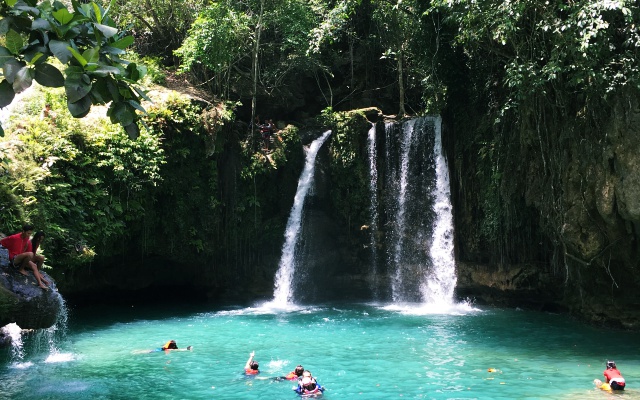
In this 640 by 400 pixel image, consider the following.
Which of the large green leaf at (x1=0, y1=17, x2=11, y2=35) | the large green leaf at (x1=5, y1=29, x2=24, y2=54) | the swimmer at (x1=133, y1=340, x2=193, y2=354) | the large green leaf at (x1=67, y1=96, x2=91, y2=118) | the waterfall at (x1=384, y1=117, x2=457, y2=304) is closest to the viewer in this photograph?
the large green leaf at (x1=67, y1=96, x2=91, y2=118)

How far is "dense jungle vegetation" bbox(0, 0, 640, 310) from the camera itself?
13719 mm

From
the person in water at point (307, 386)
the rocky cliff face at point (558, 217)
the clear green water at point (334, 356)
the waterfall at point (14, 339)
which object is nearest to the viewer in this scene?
the person in water at point (307, 386)

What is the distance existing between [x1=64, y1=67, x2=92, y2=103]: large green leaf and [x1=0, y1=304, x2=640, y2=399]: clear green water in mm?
7429

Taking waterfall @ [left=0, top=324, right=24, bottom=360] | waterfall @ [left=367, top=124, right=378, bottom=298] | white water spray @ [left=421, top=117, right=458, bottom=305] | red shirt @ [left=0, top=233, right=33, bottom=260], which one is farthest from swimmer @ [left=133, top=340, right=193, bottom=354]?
white water spray @ [left=421, top=117, right=458, bottom=305]

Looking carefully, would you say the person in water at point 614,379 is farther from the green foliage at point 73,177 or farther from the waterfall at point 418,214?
the green foliage at point 73,177

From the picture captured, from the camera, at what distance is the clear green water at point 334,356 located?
1020 centimetres

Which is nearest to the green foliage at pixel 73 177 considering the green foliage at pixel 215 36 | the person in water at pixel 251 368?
the green foliage at pixel 215 36

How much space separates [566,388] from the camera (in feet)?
33.2

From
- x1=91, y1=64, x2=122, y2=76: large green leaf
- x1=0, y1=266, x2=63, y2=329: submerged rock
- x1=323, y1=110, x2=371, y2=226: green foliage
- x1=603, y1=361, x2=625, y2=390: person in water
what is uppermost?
x1=323, y1=110, x2=371, y2=226: green foliage

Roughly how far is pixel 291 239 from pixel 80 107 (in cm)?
1789

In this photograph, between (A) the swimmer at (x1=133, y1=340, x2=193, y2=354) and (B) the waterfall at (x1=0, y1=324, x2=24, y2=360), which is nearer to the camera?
(B) the waterfall at (x1=0, y1=324, x2=24, y2=360)

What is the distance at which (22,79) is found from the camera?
353cm

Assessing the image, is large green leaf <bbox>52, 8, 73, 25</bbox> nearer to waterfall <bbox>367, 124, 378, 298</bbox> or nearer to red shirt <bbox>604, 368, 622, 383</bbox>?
red shirt <bbox>604, 368, 622, 383</bbox>

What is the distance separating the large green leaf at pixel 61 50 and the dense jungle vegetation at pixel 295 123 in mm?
9406
